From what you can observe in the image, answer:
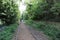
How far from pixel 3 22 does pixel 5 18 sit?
2.47 feet

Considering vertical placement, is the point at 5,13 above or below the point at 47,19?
above

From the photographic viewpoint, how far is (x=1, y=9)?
23734mm

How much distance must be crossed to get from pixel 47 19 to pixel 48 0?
14.0 ft

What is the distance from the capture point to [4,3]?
2481cm

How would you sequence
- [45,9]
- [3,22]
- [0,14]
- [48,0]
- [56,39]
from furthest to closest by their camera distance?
[48,0] → [45,9] → [3,22] → [0,14] → [56,39]

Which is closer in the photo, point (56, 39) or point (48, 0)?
point (56, 39)

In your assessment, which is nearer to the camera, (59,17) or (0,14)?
(0,14)

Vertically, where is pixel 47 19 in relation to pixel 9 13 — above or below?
below

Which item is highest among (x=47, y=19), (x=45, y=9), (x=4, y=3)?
(x=4, y=3)

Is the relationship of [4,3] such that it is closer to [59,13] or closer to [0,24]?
[0,24]

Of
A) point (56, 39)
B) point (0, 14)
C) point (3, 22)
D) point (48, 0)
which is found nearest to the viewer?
point (56, 39)

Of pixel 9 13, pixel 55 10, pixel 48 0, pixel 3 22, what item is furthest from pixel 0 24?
pixel 48 0

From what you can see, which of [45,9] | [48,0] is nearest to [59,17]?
[45,9]

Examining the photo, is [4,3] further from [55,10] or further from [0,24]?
[55,10]
